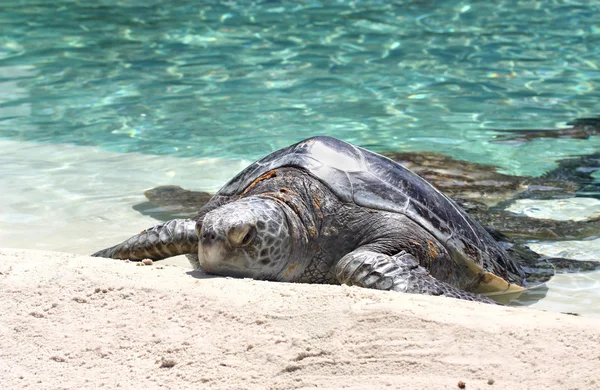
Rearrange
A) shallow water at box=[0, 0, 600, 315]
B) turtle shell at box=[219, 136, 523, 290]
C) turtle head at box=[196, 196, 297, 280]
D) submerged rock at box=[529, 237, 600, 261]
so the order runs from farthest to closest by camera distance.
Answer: shallow water at box=[0, 0, 600, 315] < submerged rock at box=[529, 237, 600, 261] < turtle shell at box=[219, 136, 523, 290] < turtle head at box=[196, 196, 297, 280]

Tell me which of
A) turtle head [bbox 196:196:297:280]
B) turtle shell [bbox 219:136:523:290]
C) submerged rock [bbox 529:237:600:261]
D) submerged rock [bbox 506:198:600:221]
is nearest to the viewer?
turtle head [bbox 196:196:297:280]

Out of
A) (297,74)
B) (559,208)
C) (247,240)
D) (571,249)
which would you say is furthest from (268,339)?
(297,74)

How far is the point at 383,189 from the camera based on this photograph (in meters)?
4.38

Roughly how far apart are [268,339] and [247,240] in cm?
88

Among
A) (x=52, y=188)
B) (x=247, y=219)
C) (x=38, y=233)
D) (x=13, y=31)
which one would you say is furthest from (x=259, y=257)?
(x=13, y=31)

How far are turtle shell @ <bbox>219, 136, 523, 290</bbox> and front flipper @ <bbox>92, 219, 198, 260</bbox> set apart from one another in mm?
422

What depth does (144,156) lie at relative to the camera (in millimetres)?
8031

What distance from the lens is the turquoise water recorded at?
29.0 ft

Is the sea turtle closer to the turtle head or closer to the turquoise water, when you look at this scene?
the turtle head

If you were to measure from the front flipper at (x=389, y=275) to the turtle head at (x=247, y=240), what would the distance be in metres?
0.30

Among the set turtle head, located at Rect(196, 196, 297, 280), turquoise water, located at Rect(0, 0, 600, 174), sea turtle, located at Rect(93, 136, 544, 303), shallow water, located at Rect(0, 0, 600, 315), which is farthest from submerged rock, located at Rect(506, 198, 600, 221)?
turtle head, located at Rect(196, 196, 297, 280)

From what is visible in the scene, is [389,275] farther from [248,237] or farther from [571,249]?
[571,249]

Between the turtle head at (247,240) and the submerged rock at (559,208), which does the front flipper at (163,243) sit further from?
the submerged rock at (559,208)

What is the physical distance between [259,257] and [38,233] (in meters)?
2.42
